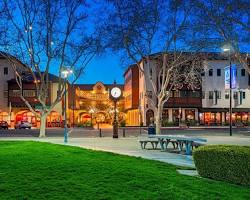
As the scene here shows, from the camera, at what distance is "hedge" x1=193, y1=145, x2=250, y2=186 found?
11070 mm

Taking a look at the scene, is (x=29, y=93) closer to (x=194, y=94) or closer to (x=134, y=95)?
(x=134, y=95)

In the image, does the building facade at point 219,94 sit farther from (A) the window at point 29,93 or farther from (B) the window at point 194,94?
(A) the window at point 29,93

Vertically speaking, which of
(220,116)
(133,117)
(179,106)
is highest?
(179,106)

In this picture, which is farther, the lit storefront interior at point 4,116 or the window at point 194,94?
the lit storefront interior at point 4,116

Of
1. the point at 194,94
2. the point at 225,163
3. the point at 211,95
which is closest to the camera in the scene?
the point at 225,163

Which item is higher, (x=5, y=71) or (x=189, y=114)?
(x=5, y=71)

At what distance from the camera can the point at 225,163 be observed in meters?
11.5

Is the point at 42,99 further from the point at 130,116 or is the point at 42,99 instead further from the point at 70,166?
the point at 130,116

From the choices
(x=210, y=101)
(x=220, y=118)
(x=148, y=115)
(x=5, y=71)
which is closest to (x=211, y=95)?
(x=210, y=101)

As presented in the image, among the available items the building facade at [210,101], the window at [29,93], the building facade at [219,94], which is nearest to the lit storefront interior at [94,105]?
the window at [29,93]

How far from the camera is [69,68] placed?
1617 inches

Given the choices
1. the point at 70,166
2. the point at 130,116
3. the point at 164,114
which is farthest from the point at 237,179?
the point at 130,116

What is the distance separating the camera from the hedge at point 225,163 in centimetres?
1107

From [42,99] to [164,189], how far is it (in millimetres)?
31623
